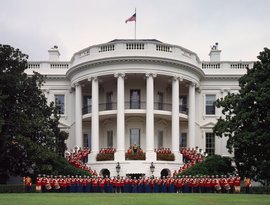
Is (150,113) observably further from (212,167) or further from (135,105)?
(212,167)

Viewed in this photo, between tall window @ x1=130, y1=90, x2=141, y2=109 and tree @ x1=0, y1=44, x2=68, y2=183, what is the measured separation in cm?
986

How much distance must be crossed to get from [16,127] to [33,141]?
158 centimetres

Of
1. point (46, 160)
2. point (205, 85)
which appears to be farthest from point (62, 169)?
point (205, 85)

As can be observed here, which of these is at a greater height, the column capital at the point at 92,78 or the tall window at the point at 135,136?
the column capital at the point at 92,78

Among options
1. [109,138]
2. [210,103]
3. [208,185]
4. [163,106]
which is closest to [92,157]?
[109,138]

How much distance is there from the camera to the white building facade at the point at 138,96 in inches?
1714

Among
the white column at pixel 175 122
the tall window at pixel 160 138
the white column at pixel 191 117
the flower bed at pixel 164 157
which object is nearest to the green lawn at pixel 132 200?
the flower bed at pixel 164 157

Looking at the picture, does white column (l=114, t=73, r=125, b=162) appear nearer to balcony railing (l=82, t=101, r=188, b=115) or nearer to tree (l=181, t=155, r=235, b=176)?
balcony railing (l=82, t=101, r=188, b=115)

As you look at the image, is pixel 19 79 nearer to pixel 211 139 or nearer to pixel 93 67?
pixel 93 67

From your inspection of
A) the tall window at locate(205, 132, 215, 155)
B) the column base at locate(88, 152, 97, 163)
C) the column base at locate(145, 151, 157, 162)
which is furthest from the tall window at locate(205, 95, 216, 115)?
the column base at locate(88, 152, 97, 163)

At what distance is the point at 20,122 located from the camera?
36.3 metres

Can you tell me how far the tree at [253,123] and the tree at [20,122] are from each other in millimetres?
12288

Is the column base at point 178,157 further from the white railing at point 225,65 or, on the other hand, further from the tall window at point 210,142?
the white railing at point 225,65

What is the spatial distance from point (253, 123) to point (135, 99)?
44.3 ft
